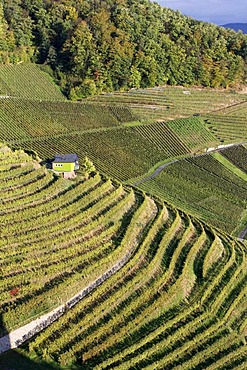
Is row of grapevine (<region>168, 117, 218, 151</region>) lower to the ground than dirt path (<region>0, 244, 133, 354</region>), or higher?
higher

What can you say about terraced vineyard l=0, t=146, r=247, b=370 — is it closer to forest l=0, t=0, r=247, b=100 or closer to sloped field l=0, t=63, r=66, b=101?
sloped field l=0, t=63, r=66, b=101

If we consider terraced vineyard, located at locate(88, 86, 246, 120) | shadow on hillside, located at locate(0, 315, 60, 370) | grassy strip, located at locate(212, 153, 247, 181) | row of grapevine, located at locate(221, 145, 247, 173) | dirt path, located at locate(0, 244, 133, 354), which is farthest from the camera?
terraced vineyard, located at locate(88, 86, 246, 120)

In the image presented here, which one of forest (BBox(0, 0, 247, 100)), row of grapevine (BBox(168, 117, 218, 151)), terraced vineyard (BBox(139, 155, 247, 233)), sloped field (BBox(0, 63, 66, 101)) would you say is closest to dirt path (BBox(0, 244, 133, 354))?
terraced vineyard (BBox(139, 155, 247, 233))

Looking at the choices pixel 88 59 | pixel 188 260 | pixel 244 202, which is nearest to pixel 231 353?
pixel 188 260

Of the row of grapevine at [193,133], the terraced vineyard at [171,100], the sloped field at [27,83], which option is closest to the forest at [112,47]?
the sloped field at [27,83]

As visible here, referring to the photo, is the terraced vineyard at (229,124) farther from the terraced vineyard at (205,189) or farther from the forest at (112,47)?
the terraced vineyard at (205,189)

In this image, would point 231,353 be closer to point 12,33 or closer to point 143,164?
point 143,164

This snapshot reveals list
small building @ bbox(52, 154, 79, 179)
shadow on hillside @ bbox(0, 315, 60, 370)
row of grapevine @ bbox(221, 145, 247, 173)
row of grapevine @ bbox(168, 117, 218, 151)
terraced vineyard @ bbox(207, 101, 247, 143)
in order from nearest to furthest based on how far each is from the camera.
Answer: shadow on hillside @ bbox(0, 315, 60, 370) < small building @ bbox(52, 154, 79, 179) < row of grapevine @ bbox(221, 145, 247, 173) < row of grapevine @ bbox(168, 117, 218, 151) < terraced vineyard @ bbox(207, 101, 247, 143)
